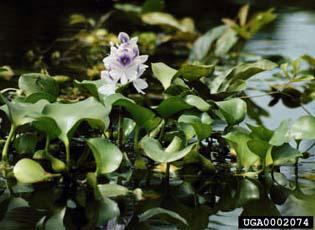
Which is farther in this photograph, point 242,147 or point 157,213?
point 242,147

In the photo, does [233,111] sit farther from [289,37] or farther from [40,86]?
[289,37]

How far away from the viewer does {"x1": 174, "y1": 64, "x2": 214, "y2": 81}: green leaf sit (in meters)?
2.13

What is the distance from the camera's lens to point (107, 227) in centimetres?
163

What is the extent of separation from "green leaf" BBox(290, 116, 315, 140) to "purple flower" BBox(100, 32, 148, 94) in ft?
1.20

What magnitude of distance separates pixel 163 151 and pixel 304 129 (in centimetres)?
34

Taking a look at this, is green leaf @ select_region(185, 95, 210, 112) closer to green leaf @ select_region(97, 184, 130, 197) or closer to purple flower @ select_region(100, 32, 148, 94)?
purple flower @ select_region(100, 32, 148, 94)

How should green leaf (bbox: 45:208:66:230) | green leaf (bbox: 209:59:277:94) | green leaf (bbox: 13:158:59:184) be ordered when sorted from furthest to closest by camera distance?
green leaf (bbox: 209:59:277:94) < green leaf (bbox: 13:158:59:184) < green leaf (bbox: 45:208:66:230)

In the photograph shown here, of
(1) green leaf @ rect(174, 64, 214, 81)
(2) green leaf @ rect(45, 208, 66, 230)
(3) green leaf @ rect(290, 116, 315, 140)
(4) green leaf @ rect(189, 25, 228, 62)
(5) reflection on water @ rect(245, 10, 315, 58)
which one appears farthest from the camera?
(5) reflection on water @ rect(245, 10, 315, 58)

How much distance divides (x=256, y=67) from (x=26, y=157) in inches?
24.8

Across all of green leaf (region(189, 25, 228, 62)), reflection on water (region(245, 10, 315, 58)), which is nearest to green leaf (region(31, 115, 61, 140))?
green leaf (region(189, 25, 228, 62))

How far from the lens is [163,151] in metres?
1.88

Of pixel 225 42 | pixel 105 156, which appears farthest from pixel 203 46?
pixel 105 156

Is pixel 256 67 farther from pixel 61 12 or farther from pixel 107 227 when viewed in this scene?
pixel 61 12

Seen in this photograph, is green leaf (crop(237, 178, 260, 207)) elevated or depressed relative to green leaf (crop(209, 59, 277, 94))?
depressed
